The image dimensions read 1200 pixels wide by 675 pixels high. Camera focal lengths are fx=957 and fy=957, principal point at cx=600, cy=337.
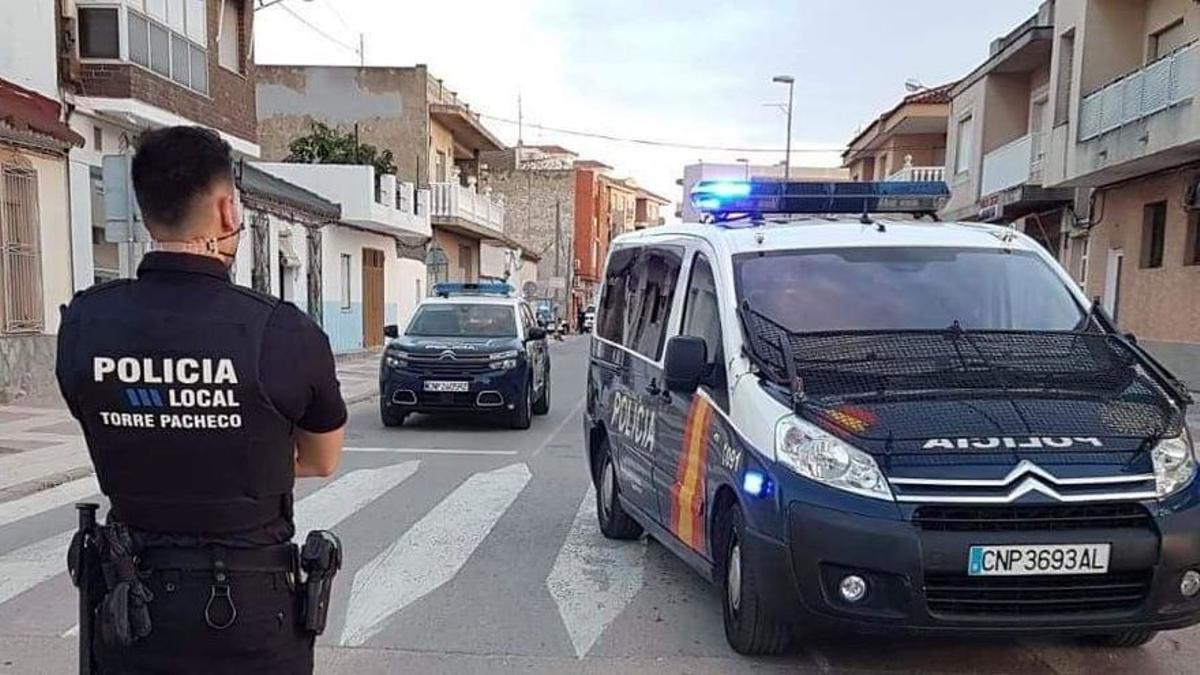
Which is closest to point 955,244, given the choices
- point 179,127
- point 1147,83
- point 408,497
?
point 179,127

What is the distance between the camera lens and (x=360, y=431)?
12.1 m

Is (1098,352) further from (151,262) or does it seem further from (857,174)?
(857,174)

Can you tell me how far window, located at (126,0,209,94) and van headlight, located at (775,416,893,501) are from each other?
1460 cm

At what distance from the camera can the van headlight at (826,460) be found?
369 centimetres

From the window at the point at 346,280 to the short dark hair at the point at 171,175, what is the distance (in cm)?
2487

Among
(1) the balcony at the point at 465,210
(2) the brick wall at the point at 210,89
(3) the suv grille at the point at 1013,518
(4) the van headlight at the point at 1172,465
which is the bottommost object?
(3) the suv grille at the point at 1013,518

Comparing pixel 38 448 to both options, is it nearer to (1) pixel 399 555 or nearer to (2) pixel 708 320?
(1) pixel 399 555

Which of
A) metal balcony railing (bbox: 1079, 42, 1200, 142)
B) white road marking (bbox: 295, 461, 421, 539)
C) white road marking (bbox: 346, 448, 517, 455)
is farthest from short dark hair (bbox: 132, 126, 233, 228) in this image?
metal balcony railing (bbox: 1079, 42, 1200, 142)

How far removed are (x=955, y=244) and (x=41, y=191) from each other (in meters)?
13.2

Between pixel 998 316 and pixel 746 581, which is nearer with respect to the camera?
pixel 746 581

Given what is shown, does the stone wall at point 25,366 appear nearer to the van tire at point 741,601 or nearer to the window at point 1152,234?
the van tire at point 741,601

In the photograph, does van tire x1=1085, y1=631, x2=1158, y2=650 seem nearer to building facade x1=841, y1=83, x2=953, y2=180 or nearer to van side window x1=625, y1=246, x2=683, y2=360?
van side window x1=625, y1=246, x2=683, y2=360

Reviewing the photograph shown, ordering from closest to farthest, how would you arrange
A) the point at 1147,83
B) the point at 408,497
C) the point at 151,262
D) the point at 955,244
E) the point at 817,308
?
the point at 151,262 < the point at 817,308 < the point at 955,244 < the point at 408,497 < the point at 1147,83

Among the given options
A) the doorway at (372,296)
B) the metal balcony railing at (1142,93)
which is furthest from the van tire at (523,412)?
the doorway at (372,296)
